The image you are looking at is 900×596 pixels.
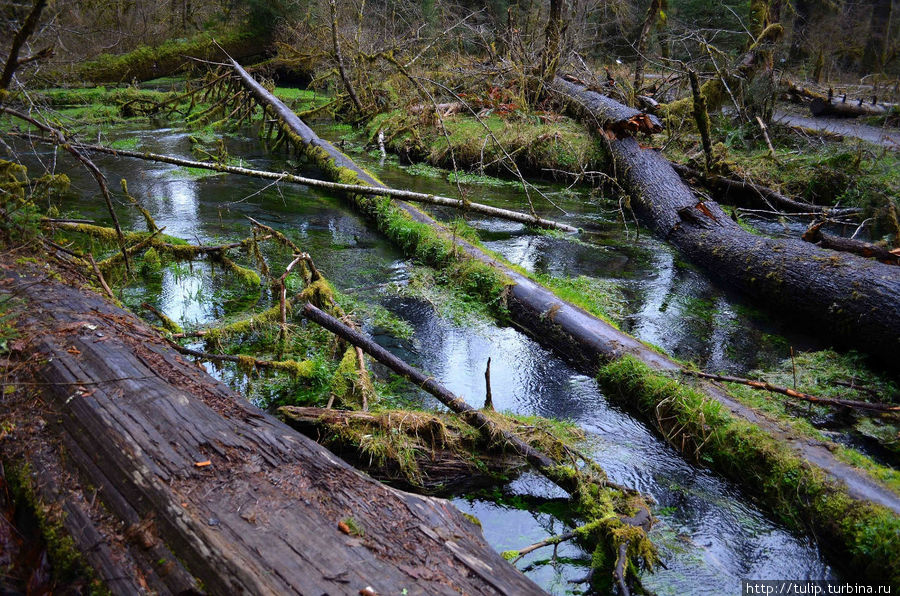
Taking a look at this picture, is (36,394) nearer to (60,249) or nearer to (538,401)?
(60,249)

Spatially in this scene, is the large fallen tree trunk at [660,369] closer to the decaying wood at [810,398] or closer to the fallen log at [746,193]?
the decaying wood at [810,398]

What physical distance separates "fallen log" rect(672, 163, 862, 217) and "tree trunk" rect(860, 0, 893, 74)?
685 inches

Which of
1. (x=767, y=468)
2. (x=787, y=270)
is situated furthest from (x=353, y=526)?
(x=787, y=270)

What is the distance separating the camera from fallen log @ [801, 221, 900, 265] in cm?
605

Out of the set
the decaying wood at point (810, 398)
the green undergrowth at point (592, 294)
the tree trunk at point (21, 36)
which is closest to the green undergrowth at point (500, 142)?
the green undergrowth at point (592, 294)

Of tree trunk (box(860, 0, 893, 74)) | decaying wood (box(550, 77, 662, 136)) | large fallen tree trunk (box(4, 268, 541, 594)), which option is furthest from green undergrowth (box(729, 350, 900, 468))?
tree trunk (box(860, 0, 893, 74))

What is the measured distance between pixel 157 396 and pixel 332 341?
2132mm

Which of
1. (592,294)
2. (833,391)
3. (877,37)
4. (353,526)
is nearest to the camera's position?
(353,526)

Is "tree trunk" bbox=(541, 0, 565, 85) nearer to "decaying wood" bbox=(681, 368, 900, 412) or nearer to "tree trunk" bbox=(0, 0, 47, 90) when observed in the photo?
"decaying wood" bbox=(681, 368, 900, 412)

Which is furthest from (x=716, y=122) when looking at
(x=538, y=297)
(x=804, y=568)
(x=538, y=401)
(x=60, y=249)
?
(x=60, y=249)

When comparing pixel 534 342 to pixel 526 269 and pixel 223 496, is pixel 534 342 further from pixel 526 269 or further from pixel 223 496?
pixel 223 496

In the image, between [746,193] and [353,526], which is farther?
[746,193]

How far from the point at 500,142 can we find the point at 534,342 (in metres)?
6.83

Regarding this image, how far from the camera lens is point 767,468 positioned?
360 cm
